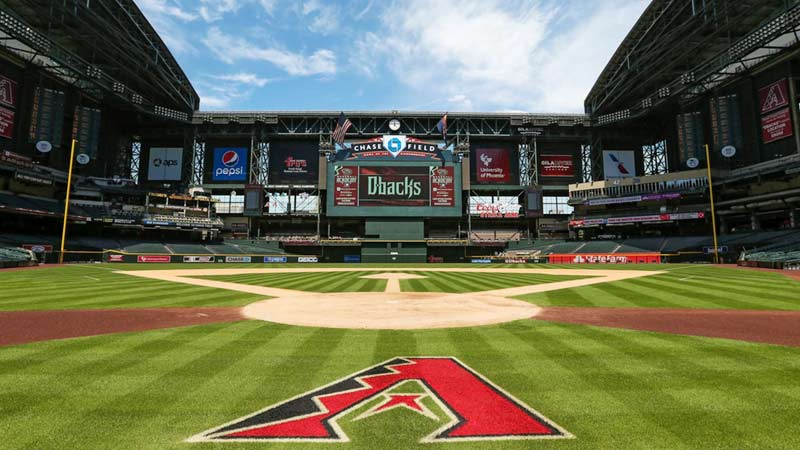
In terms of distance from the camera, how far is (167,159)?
59.2m

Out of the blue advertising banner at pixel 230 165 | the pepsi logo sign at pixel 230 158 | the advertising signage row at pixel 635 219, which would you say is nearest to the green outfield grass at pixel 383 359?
the advertising signage row at pixel 635 219

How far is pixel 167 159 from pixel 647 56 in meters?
71.6

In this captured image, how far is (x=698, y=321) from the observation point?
8.30 metres

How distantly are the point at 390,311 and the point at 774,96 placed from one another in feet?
171

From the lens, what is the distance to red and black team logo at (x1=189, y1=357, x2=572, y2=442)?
311cm

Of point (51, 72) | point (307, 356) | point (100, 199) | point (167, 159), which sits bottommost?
point (307, 356)

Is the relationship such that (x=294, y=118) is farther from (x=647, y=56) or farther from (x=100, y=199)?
(x=647, y=56)

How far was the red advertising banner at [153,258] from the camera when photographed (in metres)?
40.1

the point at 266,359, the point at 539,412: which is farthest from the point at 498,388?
the point at 266,359

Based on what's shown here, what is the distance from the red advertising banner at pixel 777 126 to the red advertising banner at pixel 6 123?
83.2m

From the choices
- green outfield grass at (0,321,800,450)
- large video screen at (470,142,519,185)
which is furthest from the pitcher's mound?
large video screen at (470,142,519,185)

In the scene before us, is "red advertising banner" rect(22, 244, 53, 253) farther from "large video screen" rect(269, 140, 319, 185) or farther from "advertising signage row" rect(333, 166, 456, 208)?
"advertising signage row" rect(333, 166, 456, 208)

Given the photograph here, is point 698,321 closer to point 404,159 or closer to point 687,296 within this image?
point 687,296

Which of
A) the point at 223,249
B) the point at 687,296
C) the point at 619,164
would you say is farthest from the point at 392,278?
the point at 619,164
